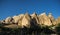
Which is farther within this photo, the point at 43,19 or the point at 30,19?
the point at 43,19

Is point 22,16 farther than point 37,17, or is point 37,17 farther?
point 37,17

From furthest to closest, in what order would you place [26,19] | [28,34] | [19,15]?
[19,15]
[26,19]
[28,34]

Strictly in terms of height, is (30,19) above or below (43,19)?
below

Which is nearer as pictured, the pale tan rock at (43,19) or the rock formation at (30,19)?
the rock formation at (30,19)

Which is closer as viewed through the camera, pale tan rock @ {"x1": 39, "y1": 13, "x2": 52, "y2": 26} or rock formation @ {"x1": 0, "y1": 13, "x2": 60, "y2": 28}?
rock formation @ {"x1": 0, "y1": 13, "x2": 60, "y2": 28}

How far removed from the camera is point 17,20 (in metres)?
73.2

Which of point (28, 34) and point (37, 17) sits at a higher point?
point (37, 17)

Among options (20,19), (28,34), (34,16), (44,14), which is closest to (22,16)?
(20,19)

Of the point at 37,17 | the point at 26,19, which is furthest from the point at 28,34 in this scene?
the point at 37,17

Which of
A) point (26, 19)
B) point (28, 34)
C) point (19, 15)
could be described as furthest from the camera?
point (19, 15)

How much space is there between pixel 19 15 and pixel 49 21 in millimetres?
14213

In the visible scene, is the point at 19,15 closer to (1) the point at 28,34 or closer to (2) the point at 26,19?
(2) the point at 26,19

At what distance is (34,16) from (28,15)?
7.00m

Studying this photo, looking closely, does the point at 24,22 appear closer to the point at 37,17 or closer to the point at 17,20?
the point at 17,20
